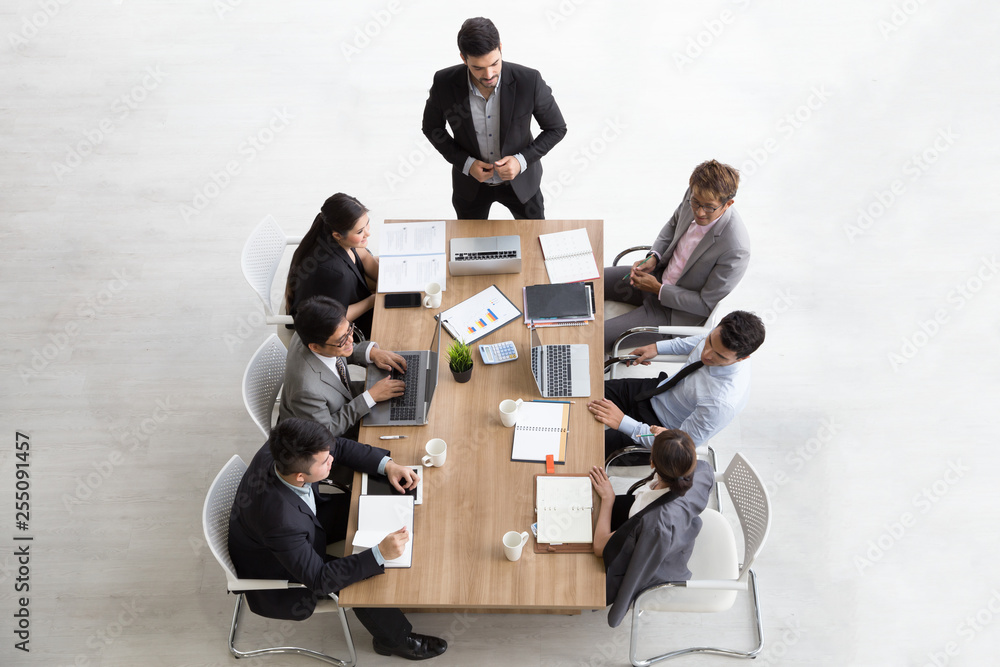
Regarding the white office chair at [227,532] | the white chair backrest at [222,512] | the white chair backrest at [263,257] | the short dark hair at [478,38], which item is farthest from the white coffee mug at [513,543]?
the short dark hair at [478,38]

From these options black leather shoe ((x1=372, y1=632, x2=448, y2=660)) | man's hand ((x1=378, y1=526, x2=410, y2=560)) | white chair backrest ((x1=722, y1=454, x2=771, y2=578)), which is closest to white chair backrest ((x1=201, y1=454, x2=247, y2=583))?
man's hand ((x1=378, y1=526, x2=410, y2=560))

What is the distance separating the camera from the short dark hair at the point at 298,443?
2699 mm

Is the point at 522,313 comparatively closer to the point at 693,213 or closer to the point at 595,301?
the point at 595,301

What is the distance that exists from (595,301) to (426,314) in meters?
0.87

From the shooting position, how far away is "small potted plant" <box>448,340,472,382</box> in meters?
3.28

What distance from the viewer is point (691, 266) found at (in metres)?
3.73

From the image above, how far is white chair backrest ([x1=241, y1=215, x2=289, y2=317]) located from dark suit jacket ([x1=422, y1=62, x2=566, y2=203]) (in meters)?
1.04

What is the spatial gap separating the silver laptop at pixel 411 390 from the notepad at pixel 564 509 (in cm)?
65

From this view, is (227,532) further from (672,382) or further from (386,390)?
(672,382)

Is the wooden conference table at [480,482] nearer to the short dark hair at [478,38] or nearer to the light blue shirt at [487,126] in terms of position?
the light blue shirt at [487,126]

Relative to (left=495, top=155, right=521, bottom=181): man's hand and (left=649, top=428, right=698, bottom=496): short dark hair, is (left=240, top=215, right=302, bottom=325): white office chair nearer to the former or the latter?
(left=495, top=155, right=521, bottom=181): man's hand

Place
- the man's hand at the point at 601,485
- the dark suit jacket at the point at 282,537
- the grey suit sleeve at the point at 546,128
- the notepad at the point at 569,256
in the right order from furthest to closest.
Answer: the grey suit sleeve at the point at 546,128 → the notepad at the point at 569,256 → the man's hand at the point at 601,485 → the dark suit jacket at the point at 282,537

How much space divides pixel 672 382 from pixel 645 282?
2.32 ft

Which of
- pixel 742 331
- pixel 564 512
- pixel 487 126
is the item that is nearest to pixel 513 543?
pixel 564 512
